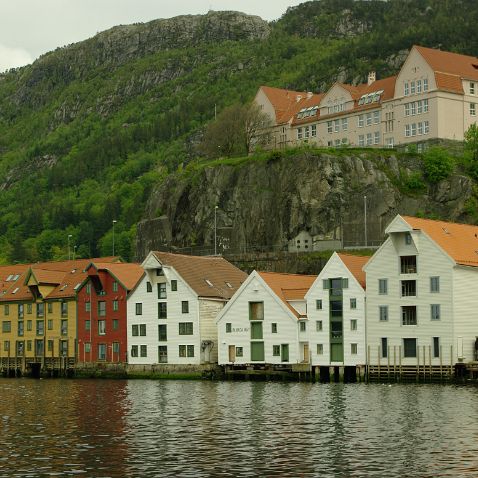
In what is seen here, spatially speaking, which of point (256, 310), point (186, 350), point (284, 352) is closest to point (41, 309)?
point (186, 350)

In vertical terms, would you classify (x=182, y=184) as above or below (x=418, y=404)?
above

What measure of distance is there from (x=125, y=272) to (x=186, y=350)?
16911 mm

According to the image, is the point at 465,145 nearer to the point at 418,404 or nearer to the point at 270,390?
the point at 270,390

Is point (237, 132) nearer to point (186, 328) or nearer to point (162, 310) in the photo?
point (162, 310)

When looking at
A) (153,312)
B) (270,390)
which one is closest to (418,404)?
(270,390)

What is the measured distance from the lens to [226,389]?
104 m

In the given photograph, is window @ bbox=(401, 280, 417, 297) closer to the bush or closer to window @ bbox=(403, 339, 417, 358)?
window @ bbox=(403, 339, 417, 358)

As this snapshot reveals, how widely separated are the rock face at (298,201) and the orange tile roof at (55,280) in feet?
56.2

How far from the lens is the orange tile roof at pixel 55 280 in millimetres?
149875

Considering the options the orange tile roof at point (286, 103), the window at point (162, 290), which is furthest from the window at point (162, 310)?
the orange tile roof at point (286, 103)

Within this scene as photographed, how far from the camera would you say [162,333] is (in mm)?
133000

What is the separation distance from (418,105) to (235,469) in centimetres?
11997

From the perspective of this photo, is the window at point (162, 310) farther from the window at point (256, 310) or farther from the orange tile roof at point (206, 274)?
the window at point (256, 310)

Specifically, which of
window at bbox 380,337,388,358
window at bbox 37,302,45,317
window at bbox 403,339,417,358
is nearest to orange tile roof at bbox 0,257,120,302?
window at bbox 37,302,45,317
